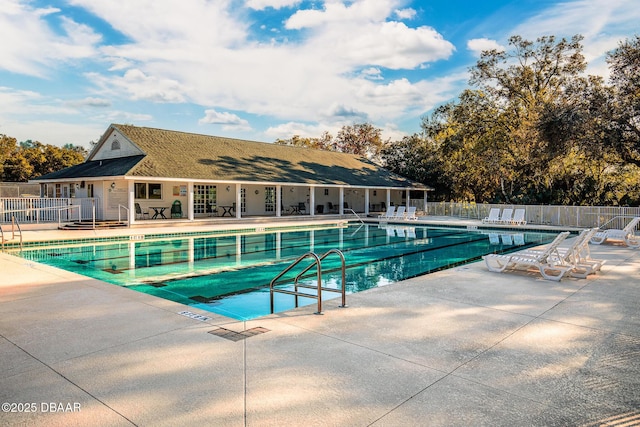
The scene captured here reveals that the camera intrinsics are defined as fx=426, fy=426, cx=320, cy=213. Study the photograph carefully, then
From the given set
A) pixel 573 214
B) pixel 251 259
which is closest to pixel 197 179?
pixel 251 259

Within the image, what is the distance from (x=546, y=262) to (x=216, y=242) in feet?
34.8

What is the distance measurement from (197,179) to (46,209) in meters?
6.26

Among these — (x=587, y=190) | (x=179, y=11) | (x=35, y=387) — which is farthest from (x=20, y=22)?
(x=587, y=190)

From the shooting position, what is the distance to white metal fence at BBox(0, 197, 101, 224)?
1778cm

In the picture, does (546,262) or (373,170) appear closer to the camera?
(546,262)

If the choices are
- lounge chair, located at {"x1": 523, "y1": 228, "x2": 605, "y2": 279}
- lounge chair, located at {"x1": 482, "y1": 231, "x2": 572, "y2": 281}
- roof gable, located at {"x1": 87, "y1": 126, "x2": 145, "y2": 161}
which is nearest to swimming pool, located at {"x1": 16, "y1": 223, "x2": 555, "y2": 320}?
lounge chair, located at {"x1": 482, "y1": 231, "x2": 572, "y2": 281}

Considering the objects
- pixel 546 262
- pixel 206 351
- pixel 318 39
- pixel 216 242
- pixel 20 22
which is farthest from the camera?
pixel 318 39

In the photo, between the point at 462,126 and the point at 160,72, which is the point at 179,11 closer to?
the point at 160,72

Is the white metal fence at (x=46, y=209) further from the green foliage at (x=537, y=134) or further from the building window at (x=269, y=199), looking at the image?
the green foliage at (x=537, y=134)

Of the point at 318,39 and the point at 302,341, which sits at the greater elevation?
the point at 318,39

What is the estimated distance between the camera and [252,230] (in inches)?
747

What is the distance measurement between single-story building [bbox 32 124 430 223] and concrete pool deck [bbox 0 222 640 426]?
46.2 feet

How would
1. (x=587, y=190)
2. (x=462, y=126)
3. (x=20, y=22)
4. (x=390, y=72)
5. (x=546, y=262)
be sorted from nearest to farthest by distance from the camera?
(x=546, y=262) < (x=20, y=22) < (x=587, y=190) < (x=462, y=126) < (x=390, y=72)

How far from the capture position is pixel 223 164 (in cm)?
2256
